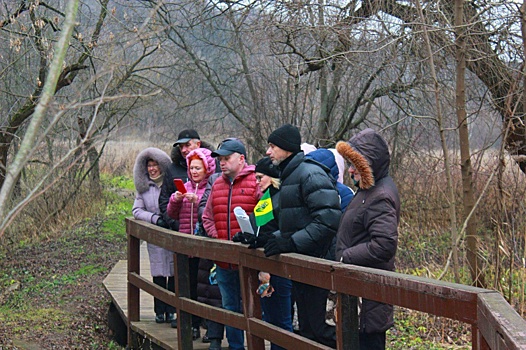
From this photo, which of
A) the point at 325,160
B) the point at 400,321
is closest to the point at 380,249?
the point at 325,160

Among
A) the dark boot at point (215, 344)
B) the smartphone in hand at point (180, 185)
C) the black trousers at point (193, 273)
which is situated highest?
the smartphone in hand at point (180, 185)

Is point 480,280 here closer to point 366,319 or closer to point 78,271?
point 366,319

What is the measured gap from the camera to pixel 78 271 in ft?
39.2

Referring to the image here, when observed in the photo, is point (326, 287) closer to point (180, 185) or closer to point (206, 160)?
point (180, 185)

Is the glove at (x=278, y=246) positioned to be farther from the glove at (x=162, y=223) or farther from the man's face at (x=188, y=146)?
the glove at (x=162, y=223)

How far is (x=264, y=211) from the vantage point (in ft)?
16.9

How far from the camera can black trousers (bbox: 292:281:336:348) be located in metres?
4.78

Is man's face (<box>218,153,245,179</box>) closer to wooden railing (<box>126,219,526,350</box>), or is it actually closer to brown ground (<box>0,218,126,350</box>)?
wooden railing (<box>126,219,526,350</box>)

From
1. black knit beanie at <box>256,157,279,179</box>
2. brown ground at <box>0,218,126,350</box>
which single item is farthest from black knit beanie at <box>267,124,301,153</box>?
brown ground at <box>0,218,126,350</box>

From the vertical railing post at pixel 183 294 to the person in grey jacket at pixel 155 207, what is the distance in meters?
0.80

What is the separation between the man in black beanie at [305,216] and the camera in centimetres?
463

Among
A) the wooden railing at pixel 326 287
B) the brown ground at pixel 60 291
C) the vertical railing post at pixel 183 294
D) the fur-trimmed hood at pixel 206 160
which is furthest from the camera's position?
the brown ground at pixel 60 291

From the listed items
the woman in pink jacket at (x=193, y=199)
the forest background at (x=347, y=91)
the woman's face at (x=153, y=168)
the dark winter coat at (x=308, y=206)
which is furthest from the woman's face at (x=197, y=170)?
the dark winter coat at (x=308, y=206)

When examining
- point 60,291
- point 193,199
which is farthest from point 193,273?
point 60,291
